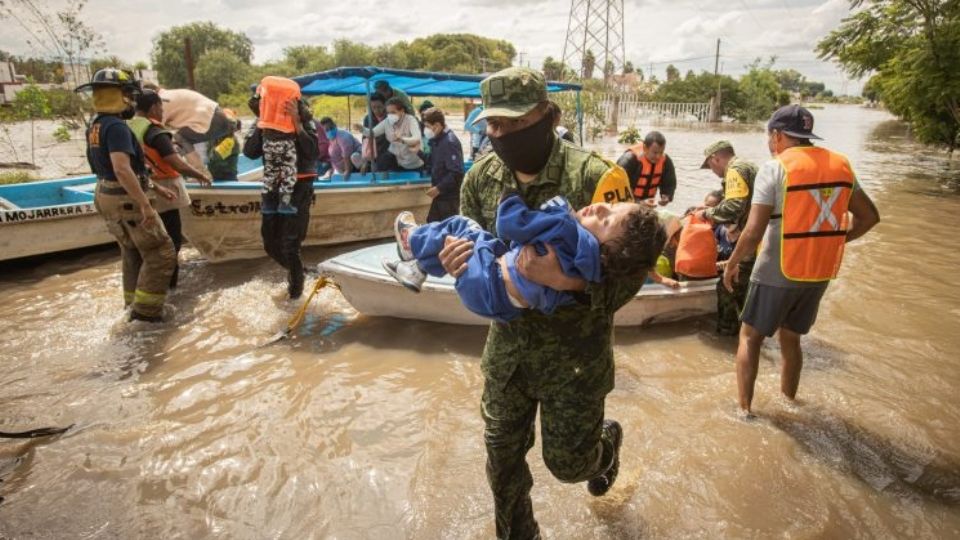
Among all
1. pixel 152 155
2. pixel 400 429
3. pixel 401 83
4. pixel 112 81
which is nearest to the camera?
pixel 400 429

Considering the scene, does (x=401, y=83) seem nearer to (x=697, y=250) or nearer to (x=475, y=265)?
(x=697, y=250)

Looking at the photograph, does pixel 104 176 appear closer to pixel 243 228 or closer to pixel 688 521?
pixel 243 228

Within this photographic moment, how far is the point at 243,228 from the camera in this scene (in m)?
6.32

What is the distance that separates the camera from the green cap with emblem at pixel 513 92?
5.84ft

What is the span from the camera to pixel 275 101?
4.69m

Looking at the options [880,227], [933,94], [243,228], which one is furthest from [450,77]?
[933,94]

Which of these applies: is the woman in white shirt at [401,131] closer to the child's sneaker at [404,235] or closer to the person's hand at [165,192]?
the person's hand at [165,192]

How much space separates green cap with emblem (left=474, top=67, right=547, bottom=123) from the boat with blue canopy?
183 inches

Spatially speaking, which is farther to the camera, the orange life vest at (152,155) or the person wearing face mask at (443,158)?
the person wearing face mask at (443,158)

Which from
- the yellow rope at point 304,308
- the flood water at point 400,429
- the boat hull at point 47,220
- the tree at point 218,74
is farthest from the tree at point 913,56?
the tree at point 218,74

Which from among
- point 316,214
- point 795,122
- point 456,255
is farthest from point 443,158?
point 456,255

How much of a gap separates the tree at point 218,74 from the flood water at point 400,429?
48.1 meters

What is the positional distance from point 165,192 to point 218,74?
163 ft

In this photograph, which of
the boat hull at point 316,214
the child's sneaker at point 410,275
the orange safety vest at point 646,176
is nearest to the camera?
the child's sneaker at point 410,275
